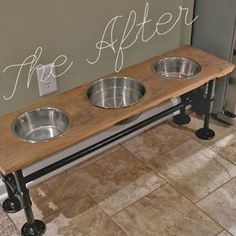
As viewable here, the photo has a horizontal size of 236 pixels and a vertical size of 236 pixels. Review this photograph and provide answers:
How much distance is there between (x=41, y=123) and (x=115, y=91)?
38 centimetres

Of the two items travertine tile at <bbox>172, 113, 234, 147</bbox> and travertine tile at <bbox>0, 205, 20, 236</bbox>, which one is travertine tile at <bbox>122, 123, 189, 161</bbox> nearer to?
travertine tile at <bbox>172, 113, 234, 147</bbox>

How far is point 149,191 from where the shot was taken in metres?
1.76

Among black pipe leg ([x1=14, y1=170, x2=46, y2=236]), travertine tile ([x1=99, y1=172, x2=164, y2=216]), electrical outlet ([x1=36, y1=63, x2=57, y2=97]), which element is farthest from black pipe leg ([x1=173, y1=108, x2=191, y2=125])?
black pipe leg ([x1=14, y1=170, x2=46, y2=236])

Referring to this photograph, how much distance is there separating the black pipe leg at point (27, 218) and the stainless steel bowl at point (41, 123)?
18cm

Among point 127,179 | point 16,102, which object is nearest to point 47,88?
point 16,102

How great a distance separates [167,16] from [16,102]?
845mm

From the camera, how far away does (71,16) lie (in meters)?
1.56

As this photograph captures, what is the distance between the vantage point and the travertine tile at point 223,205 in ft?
5.29

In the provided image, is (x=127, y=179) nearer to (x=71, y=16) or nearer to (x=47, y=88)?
(x=47, y=88)

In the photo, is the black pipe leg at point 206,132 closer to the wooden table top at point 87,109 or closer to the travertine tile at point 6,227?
the wooden table top at point 87,109

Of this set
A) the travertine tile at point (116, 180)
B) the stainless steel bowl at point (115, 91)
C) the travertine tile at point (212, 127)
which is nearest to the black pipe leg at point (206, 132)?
the travertine tile at point (212, 127)

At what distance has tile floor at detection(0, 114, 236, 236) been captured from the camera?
63.1 inches

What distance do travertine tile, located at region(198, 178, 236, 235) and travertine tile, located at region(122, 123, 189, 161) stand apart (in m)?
0.37

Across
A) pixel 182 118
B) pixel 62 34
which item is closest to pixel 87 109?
pixel 62 34
